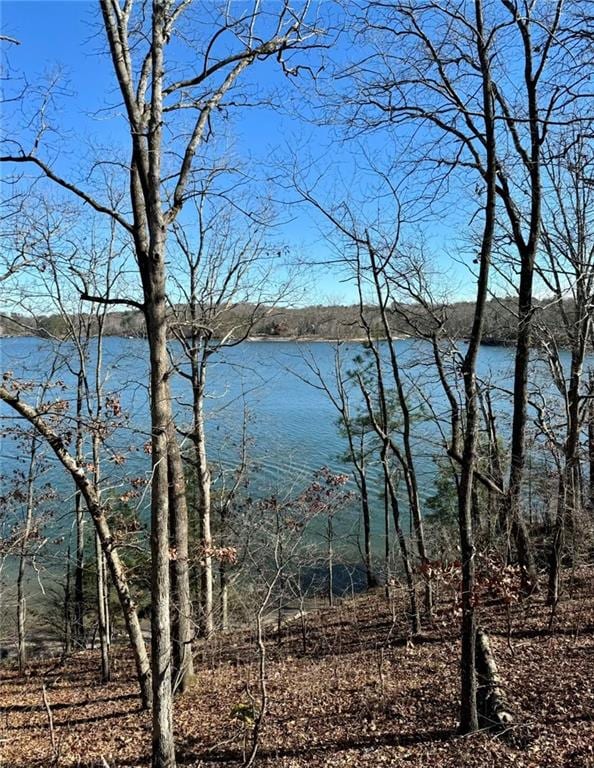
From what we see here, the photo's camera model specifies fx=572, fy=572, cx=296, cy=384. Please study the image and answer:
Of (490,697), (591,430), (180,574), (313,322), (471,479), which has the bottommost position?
(490,697)

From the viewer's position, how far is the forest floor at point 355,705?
18.7ft

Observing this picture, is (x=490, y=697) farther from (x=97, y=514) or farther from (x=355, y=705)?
(x=97, y=514)

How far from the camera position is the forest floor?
18.7 ft

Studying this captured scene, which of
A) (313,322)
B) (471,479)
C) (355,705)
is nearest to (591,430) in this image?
(313,322)

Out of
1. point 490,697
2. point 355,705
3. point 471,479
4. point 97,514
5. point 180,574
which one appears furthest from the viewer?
point 180,574

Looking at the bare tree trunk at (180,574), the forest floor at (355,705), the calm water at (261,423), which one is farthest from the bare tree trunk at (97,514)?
the calm water at (261,423)

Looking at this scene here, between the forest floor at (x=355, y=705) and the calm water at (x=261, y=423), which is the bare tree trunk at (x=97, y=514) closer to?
the forest floor at (x=355, y=705)

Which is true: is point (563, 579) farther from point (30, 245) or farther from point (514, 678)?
point (30, 245)

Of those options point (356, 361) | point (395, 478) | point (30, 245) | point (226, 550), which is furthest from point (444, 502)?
point (30, 245)

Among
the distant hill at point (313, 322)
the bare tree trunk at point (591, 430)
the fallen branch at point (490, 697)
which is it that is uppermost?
the distant hill at point (313, 322)

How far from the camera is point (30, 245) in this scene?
813 centimetres

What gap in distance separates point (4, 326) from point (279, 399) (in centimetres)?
2311

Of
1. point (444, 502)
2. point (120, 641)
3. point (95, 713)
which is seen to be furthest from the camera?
point (444, 502)

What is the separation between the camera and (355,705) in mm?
7480
